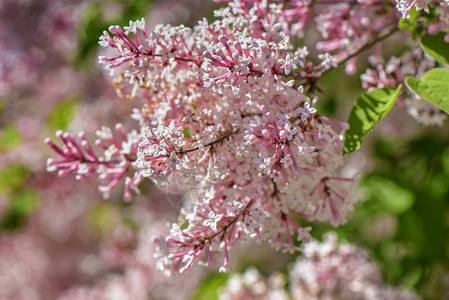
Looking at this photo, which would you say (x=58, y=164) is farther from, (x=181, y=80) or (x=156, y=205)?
(x=156, y=205)

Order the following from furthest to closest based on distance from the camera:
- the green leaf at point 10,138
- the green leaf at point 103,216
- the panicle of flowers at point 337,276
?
the green leaf at point 103,216 < the green leaf at point 10,138 < the panicle of flowers at point 337,276

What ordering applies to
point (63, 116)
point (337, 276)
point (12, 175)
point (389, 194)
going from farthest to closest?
point (12, 175), point (63, 116), point (389, 194), point (337, 276)

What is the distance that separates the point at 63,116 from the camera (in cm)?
208

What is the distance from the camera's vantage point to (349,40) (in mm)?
1026

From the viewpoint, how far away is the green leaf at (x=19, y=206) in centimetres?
226

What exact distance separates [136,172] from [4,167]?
1603 millimetres

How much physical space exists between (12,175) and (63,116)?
1.22 feet

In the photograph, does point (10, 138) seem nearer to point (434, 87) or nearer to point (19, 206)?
point (19, 206)

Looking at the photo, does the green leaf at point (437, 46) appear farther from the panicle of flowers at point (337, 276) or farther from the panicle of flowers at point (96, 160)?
the panicle of flowers at point (337, 276)

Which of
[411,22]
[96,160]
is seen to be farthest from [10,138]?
[411,22]

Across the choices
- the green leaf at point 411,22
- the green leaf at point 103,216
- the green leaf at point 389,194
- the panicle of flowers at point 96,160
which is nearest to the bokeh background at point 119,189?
the green leaf at point 389,194

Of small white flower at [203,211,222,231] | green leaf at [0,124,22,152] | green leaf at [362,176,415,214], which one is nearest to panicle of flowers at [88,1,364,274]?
small white flower at [203,211,222,231]

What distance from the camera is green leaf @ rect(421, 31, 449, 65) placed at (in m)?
0.82

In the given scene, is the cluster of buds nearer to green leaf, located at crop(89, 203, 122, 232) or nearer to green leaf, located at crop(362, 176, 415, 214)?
green leaf, located at crop(362, 176, 415, 214)
